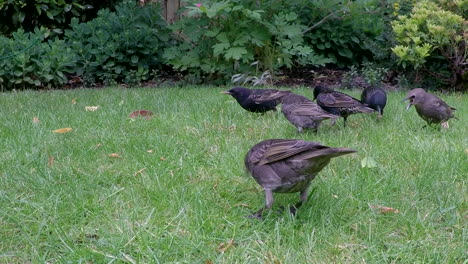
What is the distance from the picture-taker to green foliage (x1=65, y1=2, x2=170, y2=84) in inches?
388

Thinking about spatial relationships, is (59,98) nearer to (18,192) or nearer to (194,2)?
(194,2)

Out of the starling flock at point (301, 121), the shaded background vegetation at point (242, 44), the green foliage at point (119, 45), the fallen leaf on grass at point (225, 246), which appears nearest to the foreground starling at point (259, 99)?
the starling flock at point (301, 121)

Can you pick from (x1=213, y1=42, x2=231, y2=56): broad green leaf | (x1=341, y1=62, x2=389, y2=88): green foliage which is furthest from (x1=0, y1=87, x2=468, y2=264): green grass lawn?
(x1=341, y1=62, x2=389, y2=88): green foliage

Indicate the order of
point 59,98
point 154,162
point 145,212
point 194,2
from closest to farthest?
point 145,212 → point 154,162 → point 59,98 → point 194,2

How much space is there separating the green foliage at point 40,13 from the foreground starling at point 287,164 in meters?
8.64

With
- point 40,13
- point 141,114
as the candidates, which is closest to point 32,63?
point 40,13

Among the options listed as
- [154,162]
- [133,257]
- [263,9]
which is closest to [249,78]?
[263,9]

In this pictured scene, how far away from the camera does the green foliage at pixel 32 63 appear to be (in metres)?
9.06

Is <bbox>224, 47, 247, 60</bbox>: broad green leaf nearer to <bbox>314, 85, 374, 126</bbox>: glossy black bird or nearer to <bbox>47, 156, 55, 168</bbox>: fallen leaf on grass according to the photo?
<bbox>314, 85, 374, 126</bbox>: glossy black bird

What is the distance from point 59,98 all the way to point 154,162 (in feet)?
13.3

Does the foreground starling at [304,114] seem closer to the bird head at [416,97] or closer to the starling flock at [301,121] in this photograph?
the starling flock at [301,121]

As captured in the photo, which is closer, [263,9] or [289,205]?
[289,205]

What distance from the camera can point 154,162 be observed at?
13.7 ft

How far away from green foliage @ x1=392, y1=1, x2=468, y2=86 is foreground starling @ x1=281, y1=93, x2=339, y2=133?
3.63m
